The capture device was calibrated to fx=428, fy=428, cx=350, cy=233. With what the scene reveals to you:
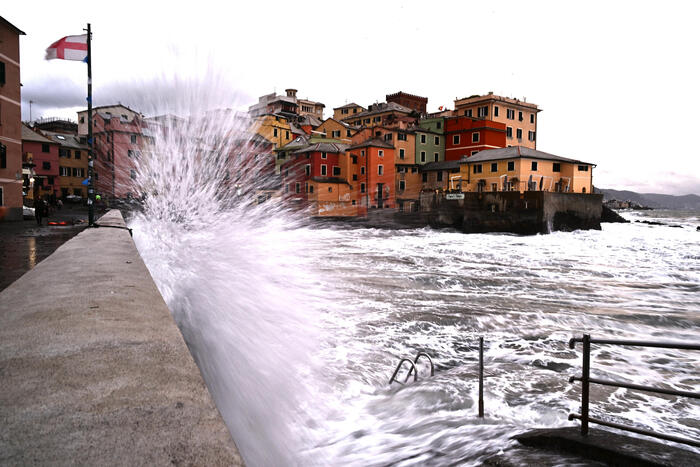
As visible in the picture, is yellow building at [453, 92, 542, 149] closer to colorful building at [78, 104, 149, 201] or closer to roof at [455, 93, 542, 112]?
roof at [455, 93, 542, 112]

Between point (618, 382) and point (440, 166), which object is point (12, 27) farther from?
point (440, 166)

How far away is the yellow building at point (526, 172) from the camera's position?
44.4m

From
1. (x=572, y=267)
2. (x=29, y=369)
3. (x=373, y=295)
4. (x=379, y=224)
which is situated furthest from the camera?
(x=379, y=224)

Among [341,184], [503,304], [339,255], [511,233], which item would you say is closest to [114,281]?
[503,304]

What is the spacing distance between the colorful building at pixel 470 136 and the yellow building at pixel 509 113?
1.92 m

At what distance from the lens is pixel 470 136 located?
5991 cm

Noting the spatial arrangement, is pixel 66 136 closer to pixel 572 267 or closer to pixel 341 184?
pixel 341 184

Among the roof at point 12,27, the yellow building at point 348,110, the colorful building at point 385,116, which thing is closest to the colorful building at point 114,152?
the roof at point 12,27

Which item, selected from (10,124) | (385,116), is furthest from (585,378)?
(385,116)

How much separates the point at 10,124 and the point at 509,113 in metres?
58.7

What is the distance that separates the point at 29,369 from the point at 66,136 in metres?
81.8

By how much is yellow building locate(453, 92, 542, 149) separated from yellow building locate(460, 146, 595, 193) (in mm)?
14579

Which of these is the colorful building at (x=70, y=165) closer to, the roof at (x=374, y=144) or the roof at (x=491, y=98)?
the roof at (x=374, y=144)

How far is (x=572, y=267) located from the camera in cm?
2061
